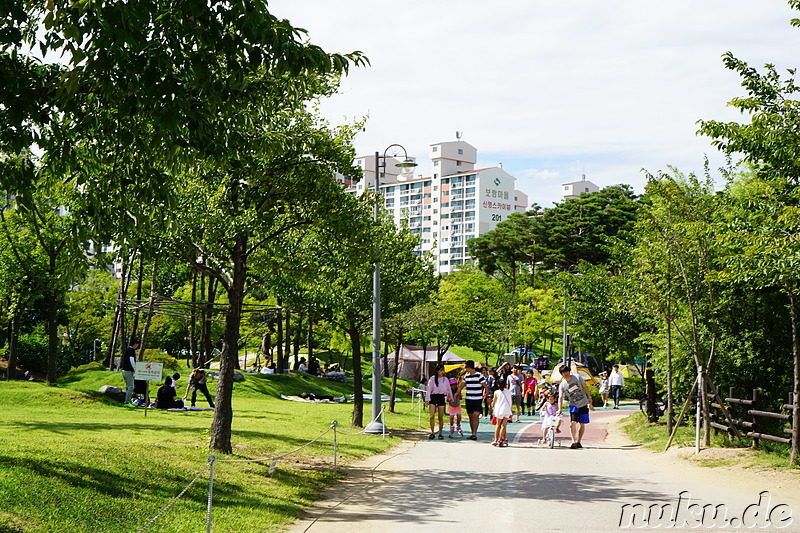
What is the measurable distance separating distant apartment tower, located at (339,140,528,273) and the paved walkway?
11858cm

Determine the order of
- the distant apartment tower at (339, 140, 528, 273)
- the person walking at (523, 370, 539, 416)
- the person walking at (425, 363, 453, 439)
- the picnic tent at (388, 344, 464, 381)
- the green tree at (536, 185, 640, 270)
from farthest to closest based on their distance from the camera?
the distant apartment tower at (339, 140, 528, 273), the picnic tent at (388, 344, 464, 381), the green tree at (536, 185, 640, 270), the person walking at (523, 370, 539, 416), the person walking at (425, 363, 453, 439)

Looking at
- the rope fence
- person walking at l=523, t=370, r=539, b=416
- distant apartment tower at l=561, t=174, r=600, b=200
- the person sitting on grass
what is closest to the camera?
the rope fence

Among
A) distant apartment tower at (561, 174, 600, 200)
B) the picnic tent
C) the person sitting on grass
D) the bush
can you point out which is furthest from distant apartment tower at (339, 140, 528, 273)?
the person sitting on grass

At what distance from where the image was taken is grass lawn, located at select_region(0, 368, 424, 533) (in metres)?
8.35

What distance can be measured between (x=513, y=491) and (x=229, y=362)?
203 inches

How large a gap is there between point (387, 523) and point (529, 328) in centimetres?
4879

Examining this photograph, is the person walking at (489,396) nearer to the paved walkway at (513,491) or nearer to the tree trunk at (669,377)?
the tree trunk at (669,377)

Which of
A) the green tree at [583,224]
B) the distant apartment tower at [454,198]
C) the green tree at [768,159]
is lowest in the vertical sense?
the green tree at [768,159]

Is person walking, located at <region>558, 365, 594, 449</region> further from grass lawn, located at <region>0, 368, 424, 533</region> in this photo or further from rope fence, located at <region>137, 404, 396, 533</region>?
rope fence, located at <region>137, 404, 396, 533</region>

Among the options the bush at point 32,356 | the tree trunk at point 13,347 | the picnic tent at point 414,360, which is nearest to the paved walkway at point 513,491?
the tree trunk at point 13,347

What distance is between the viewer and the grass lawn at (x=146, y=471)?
8352 millimetres

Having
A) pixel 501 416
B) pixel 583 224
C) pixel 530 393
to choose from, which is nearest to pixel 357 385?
pixel 501 416

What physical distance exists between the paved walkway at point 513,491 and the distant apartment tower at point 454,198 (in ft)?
389

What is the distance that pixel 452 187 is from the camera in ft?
459
